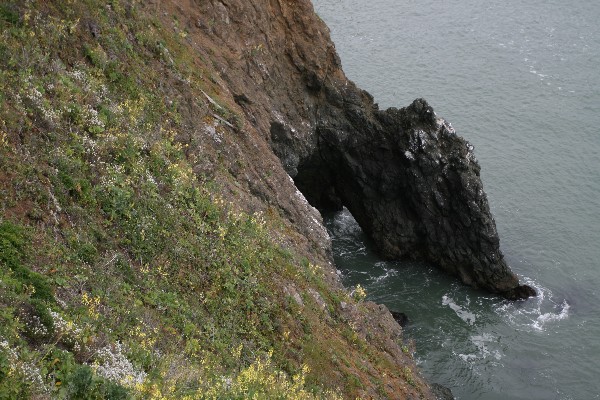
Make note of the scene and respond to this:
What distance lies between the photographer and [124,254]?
14188 millimetres

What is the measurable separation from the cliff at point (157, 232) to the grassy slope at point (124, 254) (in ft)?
0.15

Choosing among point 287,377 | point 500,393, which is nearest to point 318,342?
point 287,377

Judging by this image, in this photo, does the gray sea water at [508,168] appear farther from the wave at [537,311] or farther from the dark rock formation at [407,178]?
the dark rock formation at [407,178]

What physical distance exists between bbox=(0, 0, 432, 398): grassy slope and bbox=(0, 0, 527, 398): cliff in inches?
1.8

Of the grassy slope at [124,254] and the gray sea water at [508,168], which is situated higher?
the gray sea water at [508,168]

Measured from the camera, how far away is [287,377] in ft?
50.5

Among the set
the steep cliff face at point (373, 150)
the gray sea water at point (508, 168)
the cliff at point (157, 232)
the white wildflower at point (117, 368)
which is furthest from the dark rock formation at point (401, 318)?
the white wildflower at point (117, 368)

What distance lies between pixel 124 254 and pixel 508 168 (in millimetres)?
34264

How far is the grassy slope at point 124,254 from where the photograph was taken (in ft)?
34.2

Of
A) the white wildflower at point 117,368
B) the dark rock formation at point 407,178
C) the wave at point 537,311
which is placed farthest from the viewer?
the dark rock formation at point 407,178

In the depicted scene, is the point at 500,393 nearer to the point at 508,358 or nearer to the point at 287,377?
the point at 508,358

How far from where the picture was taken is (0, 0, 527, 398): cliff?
35.9 ft

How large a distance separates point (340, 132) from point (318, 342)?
67.6 ft

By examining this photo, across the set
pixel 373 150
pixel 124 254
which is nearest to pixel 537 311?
pixel 373 150
